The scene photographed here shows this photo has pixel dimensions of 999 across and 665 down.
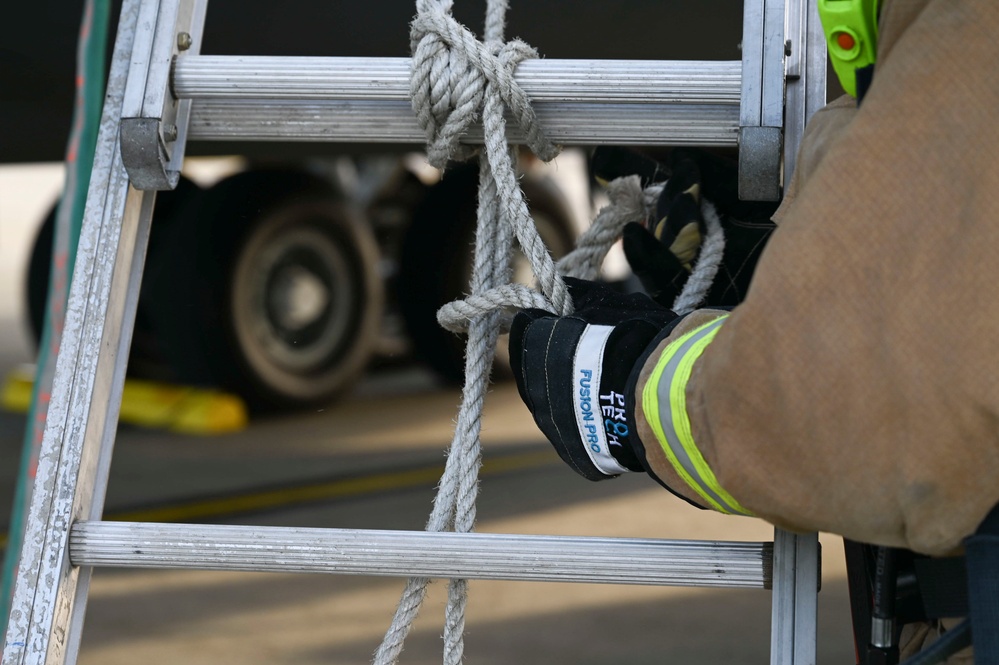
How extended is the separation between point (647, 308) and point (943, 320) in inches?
14.1

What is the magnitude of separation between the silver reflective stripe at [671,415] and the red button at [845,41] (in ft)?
0.69

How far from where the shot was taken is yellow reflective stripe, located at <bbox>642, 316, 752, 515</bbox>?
786 mm

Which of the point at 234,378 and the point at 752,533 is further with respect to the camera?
the point at 234,378

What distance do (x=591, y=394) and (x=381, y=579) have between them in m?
2.09

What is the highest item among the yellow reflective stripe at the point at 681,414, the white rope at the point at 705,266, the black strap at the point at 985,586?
the white rope at the point at 705,266

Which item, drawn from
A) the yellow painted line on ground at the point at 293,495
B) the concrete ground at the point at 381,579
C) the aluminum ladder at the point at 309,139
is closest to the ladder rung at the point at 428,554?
the aluminum ladder at the point at 309,139

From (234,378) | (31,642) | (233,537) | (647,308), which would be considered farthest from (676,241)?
(234,378)

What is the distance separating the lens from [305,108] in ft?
3.50

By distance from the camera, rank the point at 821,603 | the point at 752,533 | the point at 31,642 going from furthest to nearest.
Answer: the point at 752,533
the point at 821,603
the point at 31,642

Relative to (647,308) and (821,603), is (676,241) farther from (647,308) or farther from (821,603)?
(821,603)

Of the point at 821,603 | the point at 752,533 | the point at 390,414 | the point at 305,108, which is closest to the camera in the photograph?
the point at 305,108

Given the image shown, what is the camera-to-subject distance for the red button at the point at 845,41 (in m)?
0.78

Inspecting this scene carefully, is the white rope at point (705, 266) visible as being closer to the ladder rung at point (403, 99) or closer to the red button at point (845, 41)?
the ladder rung at point (403, 99)

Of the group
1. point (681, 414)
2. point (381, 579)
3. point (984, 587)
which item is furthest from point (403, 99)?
point (381, 579)
